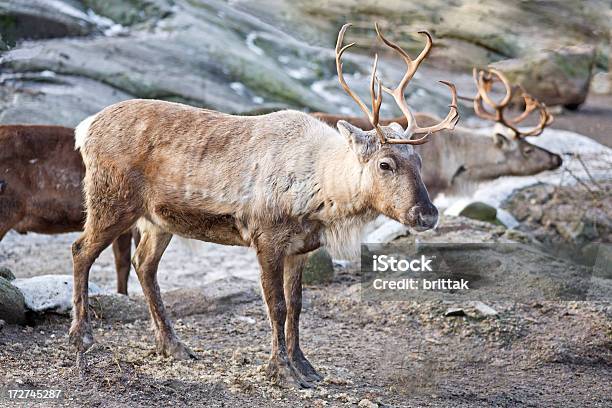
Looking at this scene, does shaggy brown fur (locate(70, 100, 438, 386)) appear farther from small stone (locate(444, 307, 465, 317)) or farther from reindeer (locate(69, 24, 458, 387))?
small stone (locate(444, 307, 465, 317))

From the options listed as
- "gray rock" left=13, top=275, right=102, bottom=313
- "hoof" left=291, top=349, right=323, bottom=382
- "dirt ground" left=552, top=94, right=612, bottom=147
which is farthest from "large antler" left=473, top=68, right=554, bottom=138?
"gray rock" left=13, top=275, right=102, bottom=313

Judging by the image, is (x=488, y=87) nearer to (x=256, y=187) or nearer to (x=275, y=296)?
(x=256, y=187)

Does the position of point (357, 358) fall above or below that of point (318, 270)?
above

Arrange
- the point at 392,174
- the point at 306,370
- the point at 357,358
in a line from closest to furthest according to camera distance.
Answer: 1. the point at 392,174
2. the point at 306,370
3. the point at 357,358

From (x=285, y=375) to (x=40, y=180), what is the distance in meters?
3.20

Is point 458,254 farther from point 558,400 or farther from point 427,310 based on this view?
point 558,400

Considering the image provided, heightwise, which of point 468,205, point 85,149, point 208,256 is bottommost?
point 208,256

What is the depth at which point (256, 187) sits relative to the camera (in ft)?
17.3

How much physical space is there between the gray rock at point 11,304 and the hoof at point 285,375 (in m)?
1.94

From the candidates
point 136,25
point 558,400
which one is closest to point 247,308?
point 558,400

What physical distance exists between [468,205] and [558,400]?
4.49m

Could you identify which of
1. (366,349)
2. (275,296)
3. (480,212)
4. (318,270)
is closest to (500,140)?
(480,212)

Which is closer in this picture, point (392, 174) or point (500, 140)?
point (392, 174)

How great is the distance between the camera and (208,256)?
9.45m
